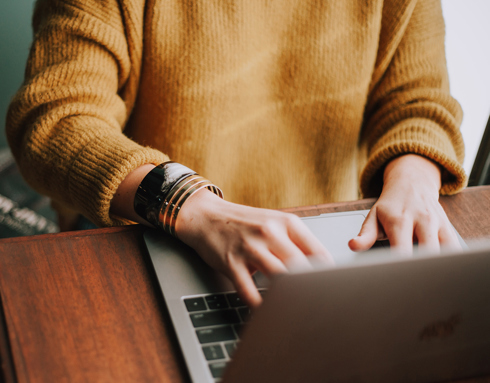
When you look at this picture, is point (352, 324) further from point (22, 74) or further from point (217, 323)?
point (22, 74)

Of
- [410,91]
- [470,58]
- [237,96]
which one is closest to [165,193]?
[237,96]

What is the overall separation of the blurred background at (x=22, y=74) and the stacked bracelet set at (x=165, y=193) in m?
0.70

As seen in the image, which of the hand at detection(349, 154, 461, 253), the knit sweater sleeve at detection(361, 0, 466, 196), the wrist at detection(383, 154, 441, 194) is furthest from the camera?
the knit sweater sleeve at detection(361, 0, 466, 196)

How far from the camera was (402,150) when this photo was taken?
615 millimetres

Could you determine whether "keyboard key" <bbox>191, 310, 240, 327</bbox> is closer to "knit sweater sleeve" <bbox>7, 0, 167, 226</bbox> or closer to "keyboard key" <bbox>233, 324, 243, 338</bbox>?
"keyboard key" <bbox>233, 324, 243, 338</bbox>

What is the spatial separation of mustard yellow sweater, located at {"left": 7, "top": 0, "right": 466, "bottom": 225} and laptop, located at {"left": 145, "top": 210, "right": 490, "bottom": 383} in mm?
228

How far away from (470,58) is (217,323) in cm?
105

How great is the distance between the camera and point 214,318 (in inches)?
13.8

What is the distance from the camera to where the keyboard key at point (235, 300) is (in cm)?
37

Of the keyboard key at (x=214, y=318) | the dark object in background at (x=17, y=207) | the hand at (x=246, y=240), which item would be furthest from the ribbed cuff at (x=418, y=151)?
the dark object in background at (x=17, y=207)

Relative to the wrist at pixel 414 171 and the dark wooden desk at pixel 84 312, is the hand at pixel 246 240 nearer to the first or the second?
the dark wooden desk at pixel 84 312

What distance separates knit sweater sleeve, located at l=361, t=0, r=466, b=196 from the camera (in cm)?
66

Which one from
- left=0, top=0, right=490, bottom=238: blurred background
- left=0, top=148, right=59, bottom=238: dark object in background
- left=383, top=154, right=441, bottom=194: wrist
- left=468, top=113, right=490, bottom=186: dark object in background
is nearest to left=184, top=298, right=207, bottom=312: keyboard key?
left=383, top=154, right=441, bottom=194: wrist

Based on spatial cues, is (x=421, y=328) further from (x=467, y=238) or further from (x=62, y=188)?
(x=62, y=188)
